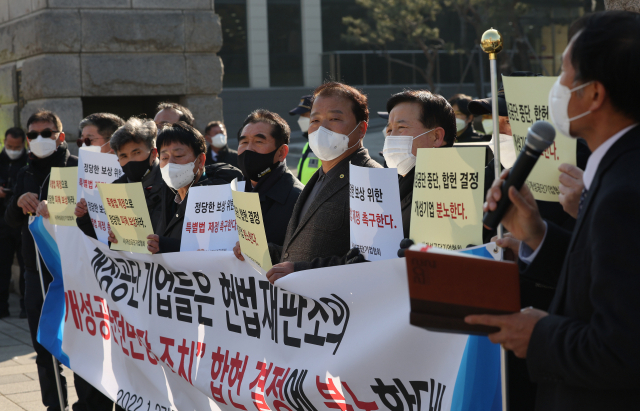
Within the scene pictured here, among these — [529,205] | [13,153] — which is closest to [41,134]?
[13,153]

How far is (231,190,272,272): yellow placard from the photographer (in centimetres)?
328

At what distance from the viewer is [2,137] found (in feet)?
30.8

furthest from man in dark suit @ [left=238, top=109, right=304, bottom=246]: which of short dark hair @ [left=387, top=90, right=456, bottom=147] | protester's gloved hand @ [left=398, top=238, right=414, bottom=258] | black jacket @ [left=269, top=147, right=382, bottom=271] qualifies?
protester's gloved hand @ [left=398, top=238, right=414, bottom=258]

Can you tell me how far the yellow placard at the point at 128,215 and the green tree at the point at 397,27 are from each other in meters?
26.3

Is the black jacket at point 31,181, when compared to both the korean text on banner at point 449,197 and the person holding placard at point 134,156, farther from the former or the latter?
the korean text on banner at point 449,197

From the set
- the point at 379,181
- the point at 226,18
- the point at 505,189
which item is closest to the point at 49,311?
the point at 379,181

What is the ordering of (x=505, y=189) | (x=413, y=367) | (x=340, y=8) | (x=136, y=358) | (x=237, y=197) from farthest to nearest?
(x=340, y=8) → (x=136, y=358) → (x=237, y=197) → (x=413, y=367) → (x=505, y=189)

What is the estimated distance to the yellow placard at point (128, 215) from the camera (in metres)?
4.14

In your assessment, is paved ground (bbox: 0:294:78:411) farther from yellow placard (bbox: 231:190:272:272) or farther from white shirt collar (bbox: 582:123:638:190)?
white shirt collar (bbox: 582:123:638:190)

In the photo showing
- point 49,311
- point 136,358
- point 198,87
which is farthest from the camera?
point 198,87

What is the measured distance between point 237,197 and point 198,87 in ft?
18.0

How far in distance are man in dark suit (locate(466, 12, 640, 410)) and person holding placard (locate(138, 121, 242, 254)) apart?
109 inches

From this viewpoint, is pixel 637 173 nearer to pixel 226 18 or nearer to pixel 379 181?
pixel 379 181

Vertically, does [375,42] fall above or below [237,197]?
above
